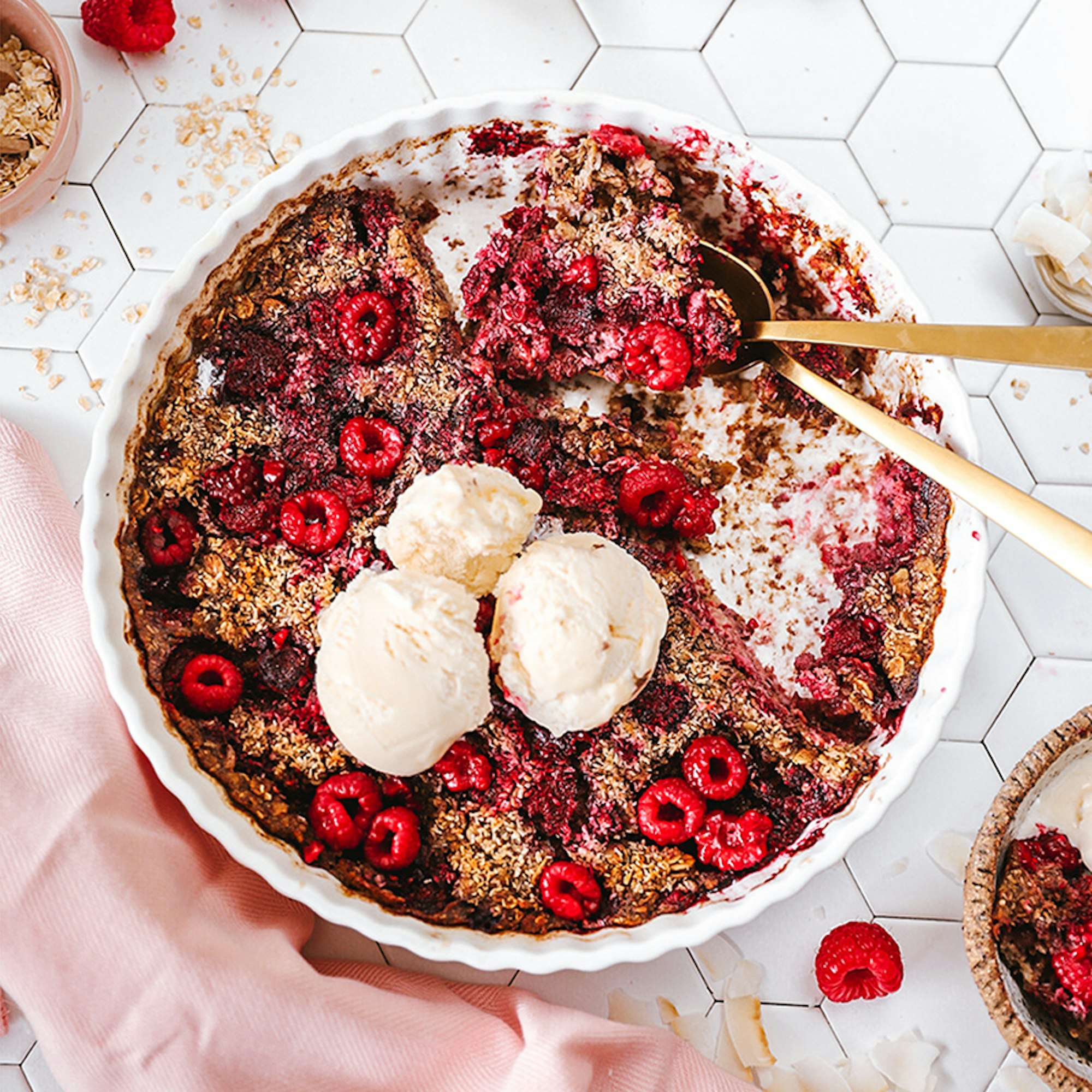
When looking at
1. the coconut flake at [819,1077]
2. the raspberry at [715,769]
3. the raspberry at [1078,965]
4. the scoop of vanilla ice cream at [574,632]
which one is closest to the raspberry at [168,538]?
the scoop of vanilla ice cream at [574,632]

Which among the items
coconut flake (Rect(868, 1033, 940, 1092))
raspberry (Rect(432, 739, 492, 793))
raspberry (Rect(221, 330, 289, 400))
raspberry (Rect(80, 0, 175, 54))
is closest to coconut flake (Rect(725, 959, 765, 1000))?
coconut flake (Rect(868, 1033, 940, 1092))

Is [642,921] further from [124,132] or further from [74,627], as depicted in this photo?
[124,132]

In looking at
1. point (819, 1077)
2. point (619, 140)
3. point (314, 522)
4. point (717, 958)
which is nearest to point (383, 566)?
point (314, 522)

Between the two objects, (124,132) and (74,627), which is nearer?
(74,627)

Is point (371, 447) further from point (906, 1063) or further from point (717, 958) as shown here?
point (906, 1063)

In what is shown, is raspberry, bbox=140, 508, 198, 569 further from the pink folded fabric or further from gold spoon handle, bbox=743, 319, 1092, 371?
gold spoon handle, bbox=743, 319, 1092, 371

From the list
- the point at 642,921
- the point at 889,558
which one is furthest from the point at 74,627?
the point at 889,558

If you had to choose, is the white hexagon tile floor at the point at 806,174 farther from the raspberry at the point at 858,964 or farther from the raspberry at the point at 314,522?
the raspberry at the point at 314,522
